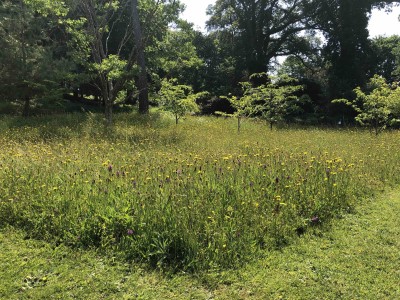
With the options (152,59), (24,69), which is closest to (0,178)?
(24,69)

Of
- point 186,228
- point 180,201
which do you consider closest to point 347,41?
point 180,201

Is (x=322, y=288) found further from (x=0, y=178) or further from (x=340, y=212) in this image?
(x=0, y=178)

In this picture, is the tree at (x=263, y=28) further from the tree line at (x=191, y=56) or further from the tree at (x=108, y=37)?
the tree at (x=108, y=37)

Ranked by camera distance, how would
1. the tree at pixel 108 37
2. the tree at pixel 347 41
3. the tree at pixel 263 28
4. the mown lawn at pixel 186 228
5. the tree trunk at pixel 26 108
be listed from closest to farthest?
the mown lawn at pixel 186 228 → the tree at pixel 108 37 → the tree trunk at pixel 26 108 → the tree at pixel 347 41 → the tree at pixel 263 28

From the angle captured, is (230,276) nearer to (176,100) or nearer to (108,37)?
(176,100)

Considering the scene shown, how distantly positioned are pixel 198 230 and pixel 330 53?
2356cm

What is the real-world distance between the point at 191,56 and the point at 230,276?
14.3 m

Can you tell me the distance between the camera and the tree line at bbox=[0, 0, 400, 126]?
508 inches

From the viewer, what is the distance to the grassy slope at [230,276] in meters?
2.88

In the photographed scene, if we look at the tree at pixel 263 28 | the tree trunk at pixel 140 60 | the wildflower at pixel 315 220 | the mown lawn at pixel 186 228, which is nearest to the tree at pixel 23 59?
the tree trunk at pixel 140 60

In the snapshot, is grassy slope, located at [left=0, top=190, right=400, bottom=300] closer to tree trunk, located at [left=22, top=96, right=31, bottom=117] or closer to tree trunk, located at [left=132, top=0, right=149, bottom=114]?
tree trunk, located at [left=132, top=0, right=149, bottom=114]

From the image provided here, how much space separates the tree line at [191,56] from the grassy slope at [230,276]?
326 inches

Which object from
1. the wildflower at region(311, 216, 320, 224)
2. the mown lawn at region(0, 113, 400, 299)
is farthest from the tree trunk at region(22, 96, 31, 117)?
the wildflower at region(311, 216, 320, 224)

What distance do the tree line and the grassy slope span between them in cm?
829
